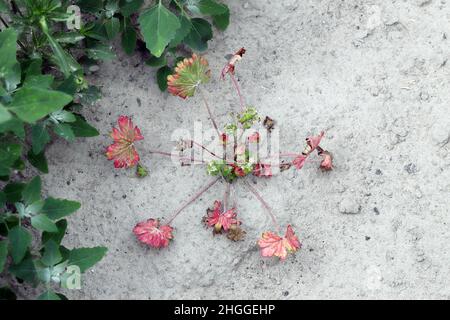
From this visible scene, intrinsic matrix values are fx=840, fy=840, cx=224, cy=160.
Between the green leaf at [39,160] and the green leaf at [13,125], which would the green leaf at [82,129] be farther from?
the green leaf at [13,125]

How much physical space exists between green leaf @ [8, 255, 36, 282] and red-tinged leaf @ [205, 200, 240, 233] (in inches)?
21.7

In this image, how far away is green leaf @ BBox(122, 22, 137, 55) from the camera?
2.52m

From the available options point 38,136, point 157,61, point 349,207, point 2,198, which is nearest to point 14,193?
point 2,198

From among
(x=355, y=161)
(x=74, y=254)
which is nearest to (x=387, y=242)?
(x=355, y=161)

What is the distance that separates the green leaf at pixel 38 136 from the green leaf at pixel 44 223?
222mm

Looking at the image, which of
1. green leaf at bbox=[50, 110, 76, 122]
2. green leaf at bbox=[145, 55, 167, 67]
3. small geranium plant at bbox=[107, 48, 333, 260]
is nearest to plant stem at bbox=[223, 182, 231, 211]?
small geranium plant at bbox=[107, 48, 333, 260]

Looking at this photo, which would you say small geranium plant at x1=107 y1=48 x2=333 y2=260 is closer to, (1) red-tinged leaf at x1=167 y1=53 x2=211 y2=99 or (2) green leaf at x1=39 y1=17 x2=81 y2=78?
(1) red-tinged leaf at x1=167 y1=53 x2=211 y2=99

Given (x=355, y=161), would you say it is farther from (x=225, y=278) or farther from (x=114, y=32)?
(x=114, y=32)

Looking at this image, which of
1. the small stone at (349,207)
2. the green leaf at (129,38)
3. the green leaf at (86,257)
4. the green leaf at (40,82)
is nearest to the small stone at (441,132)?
the small stone at (349,207)

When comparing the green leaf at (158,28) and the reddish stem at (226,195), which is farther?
the reddish stem at (226,195)

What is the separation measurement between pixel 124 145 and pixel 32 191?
416 mm

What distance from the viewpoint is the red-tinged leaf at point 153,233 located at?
2404 millimetres

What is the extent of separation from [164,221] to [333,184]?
0.51m

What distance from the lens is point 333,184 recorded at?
2.50 m
